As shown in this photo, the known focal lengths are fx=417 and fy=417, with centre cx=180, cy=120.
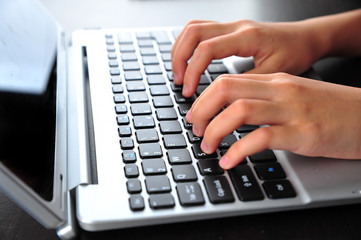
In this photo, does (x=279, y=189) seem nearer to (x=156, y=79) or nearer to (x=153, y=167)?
(x=153, y=167)

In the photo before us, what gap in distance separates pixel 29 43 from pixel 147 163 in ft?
1.01

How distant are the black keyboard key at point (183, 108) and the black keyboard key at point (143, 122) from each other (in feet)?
0.16

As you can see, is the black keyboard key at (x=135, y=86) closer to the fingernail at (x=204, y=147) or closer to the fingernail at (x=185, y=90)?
the fingernail at (x=185, y=90)

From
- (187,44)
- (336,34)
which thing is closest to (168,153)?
(187,44)

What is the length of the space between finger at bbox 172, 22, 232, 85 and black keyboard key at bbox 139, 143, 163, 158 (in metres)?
0.17

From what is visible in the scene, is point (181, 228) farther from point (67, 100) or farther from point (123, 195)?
point (67, 100)

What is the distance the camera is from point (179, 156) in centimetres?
52

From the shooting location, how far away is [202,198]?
460 mm

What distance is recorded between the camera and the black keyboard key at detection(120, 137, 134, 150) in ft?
1.74

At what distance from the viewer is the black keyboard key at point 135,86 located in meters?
0.65

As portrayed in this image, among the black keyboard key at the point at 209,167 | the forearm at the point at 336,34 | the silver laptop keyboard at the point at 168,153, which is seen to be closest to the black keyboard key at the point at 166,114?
the silver laptop keyboard at the point at 168,153

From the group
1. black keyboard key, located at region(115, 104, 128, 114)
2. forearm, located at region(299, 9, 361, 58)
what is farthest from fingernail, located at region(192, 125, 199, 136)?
forearm, located at region(299, 9, 361, 58)

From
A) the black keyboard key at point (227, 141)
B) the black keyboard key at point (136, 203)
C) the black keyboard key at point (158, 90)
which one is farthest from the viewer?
the black keyboard key at point (158, 90)

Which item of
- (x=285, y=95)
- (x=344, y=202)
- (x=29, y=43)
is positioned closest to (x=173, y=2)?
(x=29, y=43)
